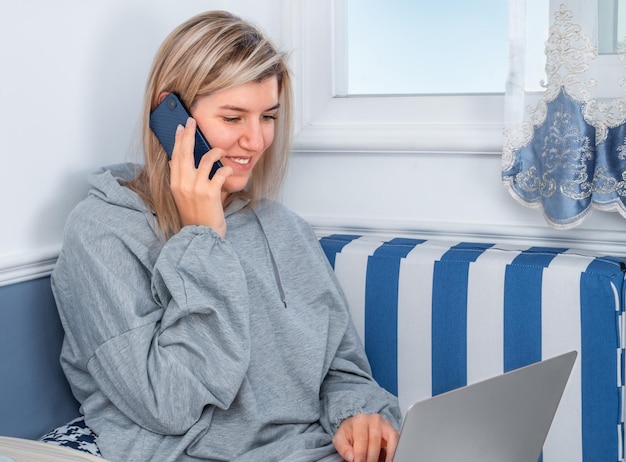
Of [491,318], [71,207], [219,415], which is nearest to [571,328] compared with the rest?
[491,318]

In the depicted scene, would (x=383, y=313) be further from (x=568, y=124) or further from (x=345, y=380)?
(x=568, y=124)

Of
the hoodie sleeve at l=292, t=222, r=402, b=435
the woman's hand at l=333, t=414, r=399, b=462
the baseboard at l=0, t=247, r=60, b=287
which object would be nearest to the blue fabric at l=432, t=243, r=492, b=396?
the hoodie sleeve at l=292, t=222, r=402, b=435

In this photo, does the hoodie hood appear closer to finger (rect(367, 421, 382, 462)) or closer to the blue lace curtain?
finger (rect(367, 421, 382, 462))

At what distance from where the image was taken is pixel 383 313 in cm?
158

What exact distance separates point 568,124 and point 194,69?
2.11 ft

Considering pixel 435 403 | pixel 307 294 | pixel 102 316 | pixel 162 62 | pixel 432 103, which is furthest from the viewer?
pixel 432 103

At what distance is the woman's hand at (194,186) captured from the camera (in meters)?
1.31

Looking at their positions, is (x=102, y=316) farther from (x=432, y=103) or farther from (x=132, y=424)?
(x=432, y=103)

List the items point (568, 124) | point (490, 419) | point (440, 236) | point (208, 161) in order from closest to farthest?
point (490, 419)
point (208, 161)
point (568, 124)
point (440, 236)

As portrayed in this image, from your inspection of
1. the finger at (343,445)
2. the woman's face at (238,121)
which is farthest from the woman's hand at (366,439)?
the woman's face at (238,121)

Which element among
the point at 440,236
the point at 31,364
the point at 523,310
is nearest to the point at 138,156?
the point at 31,364

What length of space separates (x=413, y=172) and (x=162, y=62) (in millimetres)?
575

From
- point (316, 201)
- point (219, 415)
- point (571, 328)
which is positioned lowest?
point (219, 415)

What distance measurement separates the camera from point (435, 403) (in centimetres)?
96
